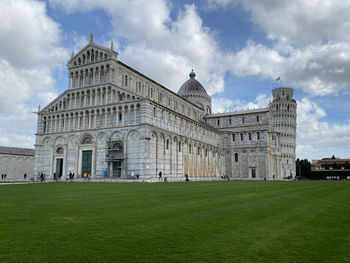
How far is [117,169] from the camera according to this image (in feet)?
147

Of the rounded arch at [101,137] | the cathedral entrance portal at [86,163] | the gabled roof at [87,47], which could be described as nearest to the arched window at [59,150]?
the cathedral entrance portal at [86,163]

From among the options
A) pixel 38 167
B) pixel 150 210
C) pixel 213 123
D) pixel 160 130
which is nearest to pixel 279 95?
pixel 213 123

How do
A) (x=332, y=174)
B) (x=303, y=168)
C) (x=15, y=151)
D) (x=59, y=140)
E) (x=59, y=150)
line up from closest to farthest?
(x=59, y=150)
(x=59, y=140)
(x=15, y=151)
(x=332, y=174)
(x=303, y=168)

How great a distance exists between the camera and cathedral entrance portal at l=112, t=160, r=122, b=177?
44.7m

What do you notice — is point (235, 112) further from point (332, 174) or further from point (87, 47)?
point (87, 47)

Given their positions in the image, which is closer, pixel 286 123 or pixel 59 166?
pixel 59 166

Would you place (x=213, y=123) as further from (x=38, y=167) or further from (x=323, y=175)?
(x=38, y=167)

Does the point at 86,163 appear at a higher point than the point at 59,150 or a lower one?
lower

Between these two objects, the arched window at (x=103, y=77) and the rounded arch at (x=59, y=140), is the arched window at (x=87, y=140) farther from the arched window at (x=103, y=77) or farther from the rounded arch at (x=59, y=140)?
the arched window at (x=103, y=77)

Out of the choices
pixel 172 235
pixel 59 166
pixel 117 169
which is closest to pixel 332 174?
pixel 117 169

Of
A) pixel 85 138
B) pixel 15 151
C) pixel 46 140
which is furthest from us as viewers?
pixel 15 151

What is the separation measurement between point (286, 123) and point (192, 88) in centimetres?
3282

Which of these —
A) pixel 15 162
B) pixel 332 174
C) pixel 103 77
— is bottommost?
pixel 332 174

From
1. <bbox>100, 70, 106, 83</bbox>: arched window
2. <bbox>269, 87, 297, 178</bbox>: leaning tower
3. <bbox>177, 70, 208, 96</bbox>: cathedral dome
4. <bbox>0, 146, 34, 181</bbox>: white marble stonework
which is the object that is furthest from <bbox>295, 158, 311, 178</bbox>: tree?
<bbox>0, 146, 34, 181</bbox>: white marble stonework
